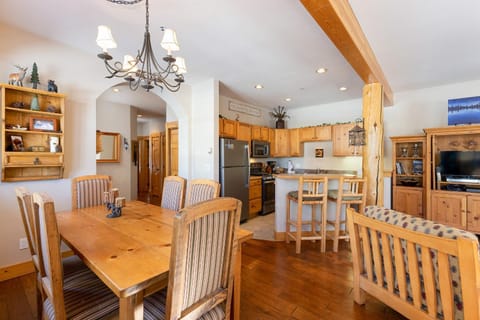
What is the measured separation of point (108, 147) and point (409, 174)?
253 inches

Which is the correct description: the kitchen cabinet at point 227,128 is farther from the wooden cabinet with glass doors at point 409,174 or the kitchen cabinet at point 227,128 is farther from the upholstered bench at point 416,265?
the wooden cabinet with glass doors at point 409,174

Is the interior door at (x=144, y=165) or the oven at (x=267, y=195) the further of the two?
the interior door at (x=144, y=165)

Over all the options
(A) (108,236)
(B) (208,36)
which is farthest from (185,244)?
(B) (208,36)

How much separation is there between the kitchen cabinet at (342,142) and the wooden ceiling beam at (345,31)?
2.26 metres

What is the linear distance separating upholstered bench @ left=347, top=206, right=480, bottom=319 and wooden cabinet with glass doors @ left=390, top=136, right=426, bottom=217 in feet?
10.1

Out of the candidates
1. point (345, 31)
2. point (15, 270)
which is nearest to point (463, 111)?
point (345, 31)

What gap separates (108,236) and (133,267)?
544mm

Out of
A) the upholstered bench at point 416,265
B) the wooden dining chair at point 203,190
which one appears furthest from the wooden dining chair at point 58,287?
the upholstered bench at point 416,265

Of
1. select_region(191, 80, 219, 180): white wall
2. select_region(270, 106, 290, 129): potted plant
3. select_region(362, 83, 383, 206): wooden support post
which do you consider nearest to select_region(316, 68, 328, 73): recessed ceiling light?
select_region(362, 83, 383, 206): wooden support post

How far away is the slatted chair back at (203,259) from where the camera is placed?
95 cm

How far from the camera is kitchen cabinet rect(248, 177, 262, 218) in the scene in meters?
4.72

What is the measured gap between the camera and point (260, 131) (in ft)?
17.7

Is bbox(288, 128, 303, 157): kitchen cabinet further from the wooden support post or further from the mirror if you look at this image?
the mirror

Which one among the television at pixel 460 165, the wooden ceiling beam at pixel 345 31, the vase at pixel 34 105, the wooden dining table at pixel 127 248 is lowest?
the wooden dining table at pixel 127 248
